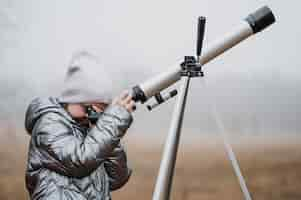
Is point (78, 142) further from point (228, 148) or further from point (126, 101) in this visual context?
point (228, 148)

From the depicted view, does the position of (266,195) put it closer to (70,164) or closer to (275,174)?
(275,174)

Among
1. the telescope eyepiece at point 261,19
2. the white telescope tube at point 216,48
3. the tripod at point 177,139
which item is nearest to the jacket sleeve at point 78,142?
A: the white telescope tube at point 216,48

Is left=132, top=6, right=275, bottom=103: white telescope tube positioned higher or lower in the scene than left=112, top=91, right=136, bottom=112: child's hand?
higher

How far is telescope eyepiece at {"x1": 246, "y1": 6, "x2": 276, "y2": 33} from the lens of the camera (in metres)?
2.62

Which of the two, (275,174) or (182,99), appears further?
(275,174)

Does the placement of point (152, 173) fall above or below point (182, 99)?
below

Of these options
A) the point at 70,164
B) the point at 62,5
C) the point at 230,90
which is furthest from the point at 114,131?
the point at 62,5

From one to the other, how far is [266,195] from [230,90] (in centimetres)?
64

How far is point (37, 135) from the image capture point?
2619mm

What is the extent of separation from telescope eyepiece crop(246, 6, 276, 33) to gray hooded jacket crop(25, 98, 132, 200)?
0.81m

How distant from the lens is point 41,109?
2.67 metres

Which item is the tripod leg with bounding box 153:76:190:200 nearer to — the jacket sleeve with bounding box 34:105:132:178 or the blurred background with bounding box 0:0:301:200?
the jacket sleeve with bounding box 34:105:132:178

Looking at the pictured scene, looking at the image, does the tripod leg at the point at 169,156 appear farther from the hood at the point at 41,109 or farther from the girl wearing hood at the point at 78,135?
the hood at the point at 41,109

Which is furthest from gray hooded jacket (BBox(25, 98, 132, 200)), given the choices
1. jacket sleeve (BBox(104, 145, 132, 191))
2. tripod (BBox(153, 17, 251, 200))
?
tripod (BBox(153, 17, 251, 200))
